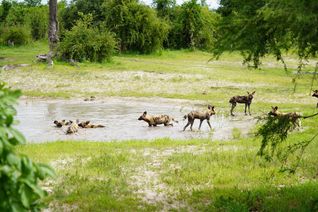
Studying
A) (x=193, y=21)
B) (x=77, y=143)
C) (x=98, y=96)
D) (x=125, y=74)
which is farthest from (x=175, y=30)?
(x=77, y=143)

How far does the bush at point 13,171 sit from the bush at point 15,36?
58190 mm

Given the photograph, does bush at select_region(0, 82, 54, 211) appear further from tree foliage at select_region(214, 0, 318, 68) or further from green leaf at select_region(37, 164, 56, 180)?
tree foliage at select_region(214, 0, 318, 68)

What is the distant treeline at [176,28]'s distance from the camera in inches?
273

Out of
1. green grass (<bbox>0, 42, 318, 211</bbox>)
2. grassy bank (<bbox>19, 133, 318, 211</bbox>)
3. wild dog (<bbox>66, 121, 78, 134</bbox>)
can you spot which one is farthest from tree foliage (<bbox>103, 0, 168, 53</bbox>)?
grassy bank (<bbox>19, 133, 318, 211</bbox>)

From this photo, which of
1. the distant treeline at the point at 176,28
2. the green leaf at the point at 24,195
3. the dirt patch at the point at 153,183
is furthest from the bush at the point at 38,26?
the green leaf at the point at 24,195

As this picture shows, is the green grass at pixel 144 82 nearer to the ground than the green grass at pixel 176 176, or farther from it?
nearer to the ground

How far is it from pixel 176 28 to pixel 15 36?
19615 mm

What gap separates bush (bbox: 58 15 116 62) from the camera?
41.5 meters

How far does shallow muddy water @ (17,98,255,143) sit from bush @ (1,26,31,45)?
3368cm

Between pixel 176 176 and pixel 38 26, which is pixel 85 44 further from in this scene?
pixel 176 176

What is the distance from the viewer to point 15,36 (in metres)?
59.8

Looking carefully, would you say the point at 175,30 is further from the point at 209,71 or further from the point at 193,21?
the point at 209,71

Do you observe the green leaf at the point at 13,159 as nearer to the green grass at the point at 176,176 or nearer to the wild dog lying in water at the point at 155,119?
the green grass at the point at 176,176

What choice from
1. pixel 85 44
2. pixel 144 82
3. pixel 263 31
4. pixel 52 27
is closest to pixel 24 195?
pixel 263 31
